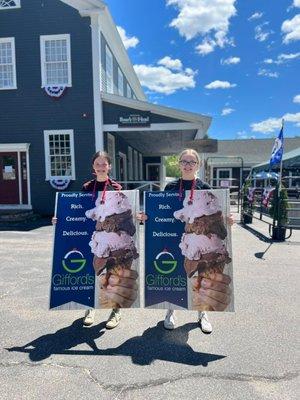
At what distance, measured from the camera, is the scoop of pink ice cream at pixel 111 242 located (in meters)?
3.86

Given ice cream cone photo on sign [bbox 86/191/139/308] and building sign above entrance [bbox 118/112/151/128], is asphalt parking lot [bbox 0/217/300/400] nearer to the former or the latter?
ice cream cone photo on sign [bbox 86/191/139/308]

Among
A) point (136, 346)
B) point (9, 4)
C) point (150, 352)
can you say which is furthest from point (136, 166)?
point (150, 352)

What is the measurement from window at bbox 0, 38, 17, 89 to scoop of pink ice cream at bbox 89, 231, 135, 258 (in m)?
11.9

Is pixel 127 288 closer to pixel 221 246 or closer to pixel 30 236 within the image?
pixel 221 246

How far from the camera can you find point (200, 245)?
376 cm

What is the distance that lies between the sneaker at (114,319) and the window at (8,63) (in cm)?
1205

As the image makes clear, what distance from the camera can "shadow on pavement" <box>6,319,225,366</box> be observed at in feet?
11.0

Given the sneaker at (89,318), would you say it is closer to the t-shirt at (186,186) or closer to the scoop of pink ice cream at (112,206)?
the scoop of pink ice cream at (112,206)

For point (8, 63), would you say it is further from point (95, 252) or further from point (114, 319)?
point (114, 319)

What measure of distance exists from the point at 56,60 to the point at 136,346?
490 inches

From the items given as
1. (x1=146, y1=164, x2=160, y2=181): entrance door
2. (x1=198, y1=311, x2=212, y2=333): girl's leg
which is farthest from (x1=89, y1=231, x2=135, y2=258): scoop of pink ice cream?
(x1=146, y1=164, x2=160, y2=181): entrance door

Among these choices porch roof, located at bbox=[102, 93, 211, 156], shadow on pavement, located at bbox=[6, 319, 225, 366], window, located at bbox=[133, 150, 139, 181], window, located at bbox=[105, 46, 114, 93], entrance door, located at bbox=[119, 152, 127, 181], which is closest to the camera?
shadow on pavement, located at bbox=[6, 319, 225, 366]

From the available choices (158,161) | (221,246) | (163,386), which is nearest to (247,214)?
(221,246)

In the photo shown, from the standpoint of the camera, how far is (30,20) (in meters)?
13.5
